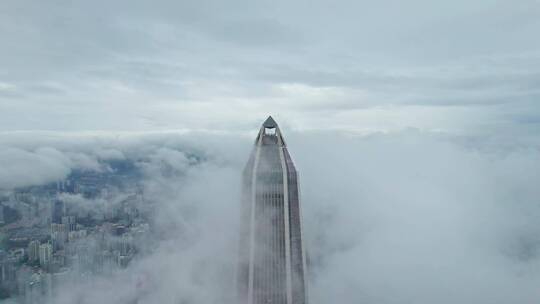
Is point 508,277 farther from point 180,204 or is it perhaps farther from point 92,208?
point 92,208

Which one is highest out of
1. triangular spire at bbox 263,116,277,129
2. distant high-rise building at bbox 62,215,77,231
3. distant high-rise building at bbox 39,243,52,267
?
triangular spire at bbox 263,116,277,129

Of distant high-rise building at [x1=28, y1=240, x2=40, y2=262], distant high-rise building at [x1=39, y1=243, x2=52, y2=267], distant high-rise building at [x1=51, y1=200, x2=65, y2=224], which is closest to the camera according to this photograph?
distant high-rise building at [x1=39, y1=243, x2=52, y2=267]

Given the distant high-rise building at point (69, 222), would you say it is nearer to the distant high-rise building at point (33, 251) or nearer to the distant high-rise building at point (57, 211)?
the distant high-rise building at point (57, 211)

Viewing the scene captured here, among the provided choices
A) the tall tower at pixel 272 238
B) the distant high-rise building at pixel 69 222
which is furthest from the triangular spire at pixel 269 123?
the distant high-rise building at pixel 69 222

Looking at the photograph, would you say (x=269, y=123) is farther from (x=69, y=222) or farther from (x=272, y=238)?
(x=69, y=222)

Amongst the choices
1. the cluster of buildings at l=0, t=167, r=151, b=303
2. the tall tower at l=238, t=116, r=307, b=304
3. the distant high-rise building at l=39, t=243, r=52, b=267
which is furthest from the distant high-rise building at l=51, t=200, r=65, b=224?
the tall tower at l=238, t=116, r=307, b=304

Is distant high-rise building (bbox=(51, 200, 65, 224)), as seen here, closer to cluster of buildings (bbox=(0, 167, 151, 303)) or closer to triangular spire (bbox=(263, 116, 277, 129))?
cluster of buildings (bbox=(0, 167, 151, 303))

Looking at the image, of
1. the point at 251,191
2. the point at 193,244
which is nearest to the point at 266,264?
the point at 251,191

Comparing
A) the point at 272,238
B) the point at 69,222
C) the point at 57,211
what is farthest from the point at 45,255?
the point at 272,238
